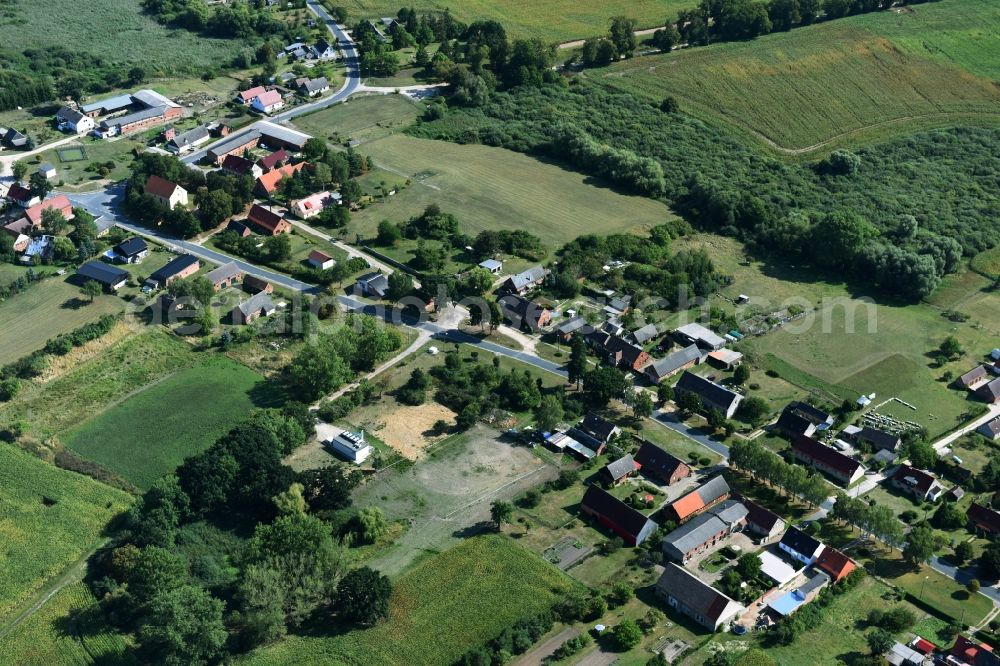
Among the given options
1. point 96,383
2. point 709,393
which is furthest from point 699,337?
point 96,383

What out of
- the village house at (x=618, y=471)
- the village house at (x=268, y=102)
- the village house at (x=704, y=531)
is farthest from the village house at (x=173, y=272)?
the village house at (x=704, y=531)

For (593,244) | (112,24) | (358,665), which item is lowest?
(358,665)

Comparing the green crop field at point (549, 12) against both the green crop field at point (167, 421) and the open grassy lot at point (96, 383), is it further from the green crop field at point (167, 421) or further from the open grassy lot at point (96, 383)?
the green crop field at point (167, 421)

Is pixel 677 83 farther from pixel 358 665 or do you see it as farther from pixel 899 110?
pixel 358 665

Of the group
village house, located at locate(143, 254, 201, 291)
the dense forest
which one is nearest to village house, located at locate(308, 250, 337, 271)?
village house, located at locate(143, 254, 201, 291)

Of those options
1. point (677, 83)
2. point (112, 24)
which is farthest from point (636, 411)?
point (112, 24)

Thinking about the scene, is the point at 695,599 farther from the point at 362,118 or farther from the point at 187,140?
the point at 187,140
